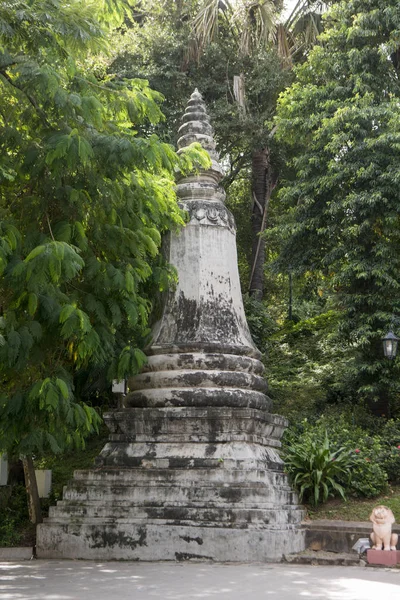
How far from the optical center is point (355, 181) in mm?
13484

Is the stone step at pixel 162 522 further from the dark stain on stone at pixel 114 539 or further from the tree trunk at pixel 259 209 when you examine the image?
the tree trunk at pixel 259 209

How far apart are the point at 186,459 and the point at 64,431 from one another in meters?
1.70

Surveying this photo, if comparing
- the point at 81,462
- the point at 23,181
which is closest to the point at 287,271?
the point at 81,462

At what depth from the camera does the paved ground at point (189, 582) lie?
5.50 m

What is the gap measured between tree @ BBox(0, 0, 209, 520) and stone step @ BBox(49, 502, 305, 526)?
3.53ft

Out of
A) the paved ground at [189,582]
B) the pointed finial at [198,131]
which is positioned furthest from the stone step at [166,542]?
the pointed finial at [198,131]

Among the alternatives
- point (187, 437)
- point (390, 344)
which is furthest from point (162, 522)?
point (390, 344)

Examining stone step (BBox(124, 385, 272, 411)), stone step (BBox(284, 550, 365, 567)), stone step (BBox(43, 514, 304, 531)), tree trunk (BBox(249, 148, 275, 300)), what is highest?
tree trunk (BBox(249, 148, 275, 300))

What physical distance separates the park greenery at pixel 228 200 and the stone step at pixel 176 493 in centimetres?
80

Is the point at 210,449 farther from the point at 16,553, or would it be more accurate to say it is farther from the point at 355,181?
the point at 355,181

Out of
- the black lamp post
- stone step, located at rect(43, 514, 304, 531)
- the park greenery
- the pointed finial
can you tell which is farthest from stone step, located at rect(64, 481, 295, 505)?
the pointed finial

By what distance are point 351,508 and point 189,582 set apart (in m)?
3.77

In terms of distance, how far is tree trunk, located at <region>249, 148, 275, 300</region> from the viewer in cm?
2002

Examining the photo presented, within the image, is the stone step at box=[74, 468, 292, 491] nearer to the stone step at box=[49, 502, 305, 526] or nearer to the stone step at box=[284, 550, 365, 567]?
the stone step at box=[49, 502, 305, 526]
